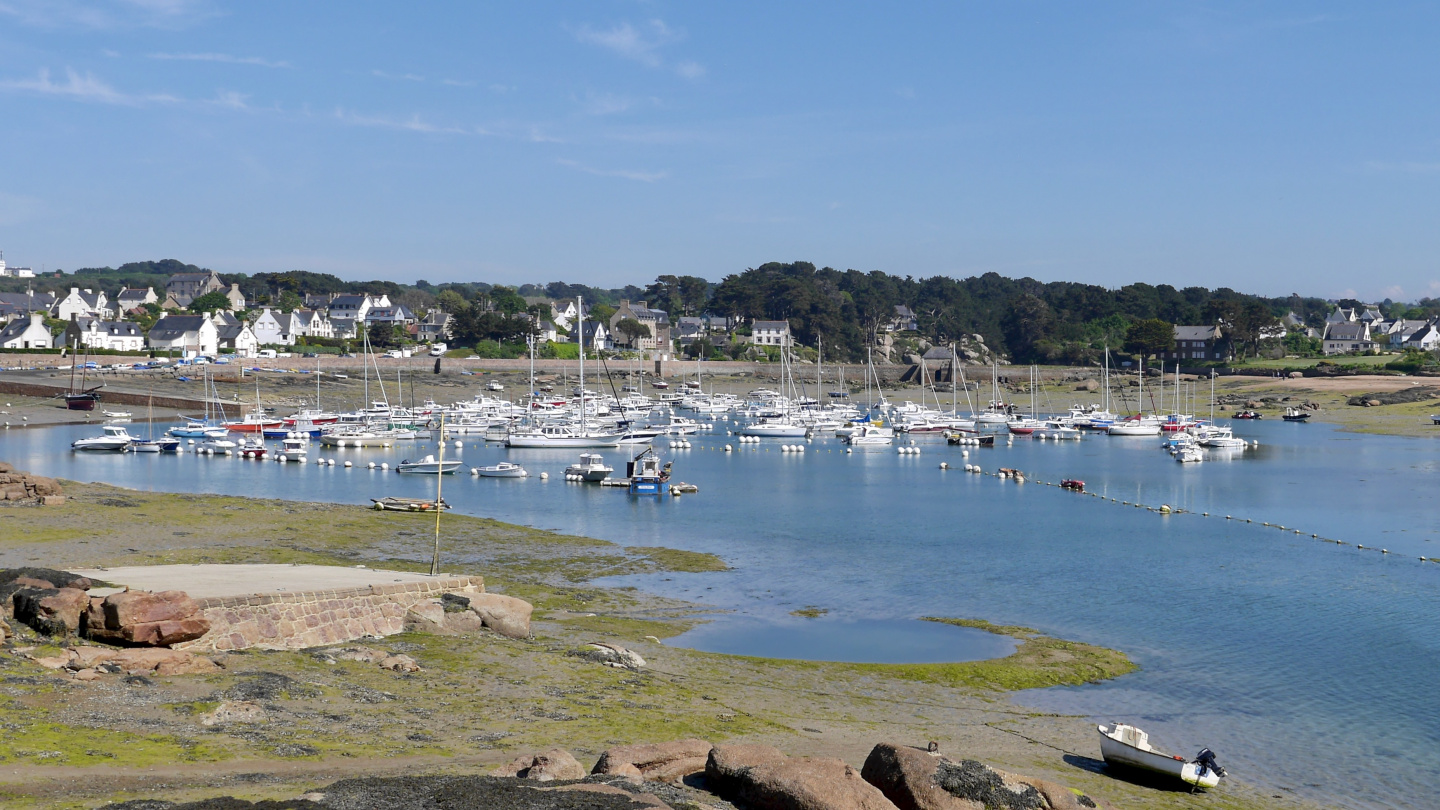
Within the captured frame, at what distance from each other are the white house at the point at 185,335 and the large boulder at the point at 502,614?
15350 centimetres

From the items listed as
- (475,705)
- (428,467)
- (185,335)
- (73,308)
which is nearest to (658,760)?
(475,705)

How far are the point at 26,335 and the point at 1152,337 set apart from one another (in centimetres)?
16809

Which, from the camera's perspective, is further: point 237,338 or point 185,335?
point 237,338

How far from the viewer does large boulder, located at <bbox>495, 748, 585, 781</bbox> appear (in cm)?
1412

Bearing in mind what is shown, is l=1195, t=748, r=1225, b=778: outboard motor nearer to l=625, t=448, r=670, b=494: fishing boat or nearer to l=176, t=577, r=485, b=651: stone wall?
l=176, t=577, r=485, b=651: stone wall

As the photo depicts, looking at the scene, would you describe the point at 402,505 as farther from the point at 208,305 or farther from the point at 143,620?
the point at 208,305

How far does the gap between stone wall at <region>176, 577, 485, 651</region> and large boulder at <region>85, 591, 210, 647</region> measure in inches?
12.0

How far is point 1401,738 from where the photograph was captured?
938 inches

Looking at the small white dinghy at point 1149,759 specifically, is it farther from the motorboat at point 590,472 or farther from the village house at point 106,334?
the village house at point 106,334

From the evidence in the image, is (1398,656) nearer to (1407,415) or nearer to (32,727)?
(32,727)

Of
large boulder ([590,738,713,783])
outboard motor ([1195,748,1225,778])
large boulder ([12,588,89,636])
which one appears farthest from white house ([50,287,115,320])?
outboard motor ([1195,748,1225,778])

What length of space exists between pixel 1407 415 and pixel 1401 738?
115773 millimetres

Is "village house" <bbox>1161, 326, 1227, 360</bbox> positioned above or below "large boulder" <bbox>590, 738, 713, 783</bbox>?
above

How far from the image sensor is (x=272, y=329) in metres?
185
